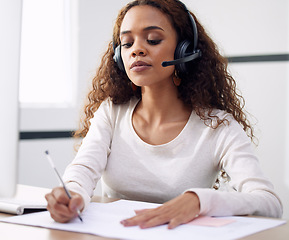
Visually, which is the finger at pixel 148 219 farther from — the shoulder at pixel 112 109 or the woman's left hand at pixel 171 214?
the shoulder at pixel 112 109

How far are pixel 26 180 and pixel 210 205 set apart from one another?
2175 millimetres

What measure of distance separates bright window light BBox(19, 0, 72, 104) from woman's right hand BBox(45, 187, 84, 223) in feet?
6.94

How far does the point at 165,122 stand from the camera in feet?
4.71

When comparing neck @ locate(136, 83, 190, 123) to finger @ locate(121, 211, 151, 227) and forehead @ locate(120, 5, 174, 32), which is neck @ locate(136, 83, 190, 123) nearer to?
forehead @ locate(120, 5, 174, 32)

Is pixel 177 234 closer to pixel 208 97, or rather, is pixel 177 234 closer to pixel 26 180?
pixel 208 97

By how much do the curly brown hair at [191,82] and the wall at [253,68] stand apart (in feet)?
4.25

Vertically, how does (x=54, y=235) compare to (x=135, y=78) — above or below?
below

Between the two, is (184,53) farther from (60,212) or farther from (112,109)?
(60,212)

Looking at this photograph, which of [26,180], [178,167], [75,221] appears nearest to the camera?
[75,221]

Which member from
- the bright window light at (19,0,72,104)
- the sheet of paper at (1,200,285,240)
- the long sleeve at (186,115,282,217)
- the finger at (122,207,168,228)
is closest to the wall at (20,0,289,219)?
the bright window light at (19,0,72,104)

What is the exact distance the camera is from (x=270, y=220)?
3.13 ft

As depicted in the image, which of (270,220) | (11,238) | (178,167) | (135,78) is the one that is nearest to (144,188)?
(178,167)

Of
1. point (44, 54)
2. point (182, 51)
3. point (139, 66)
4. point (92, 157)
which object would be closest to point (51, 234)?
point (92, 157)

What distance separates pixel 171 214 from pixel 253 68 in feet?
7.64
